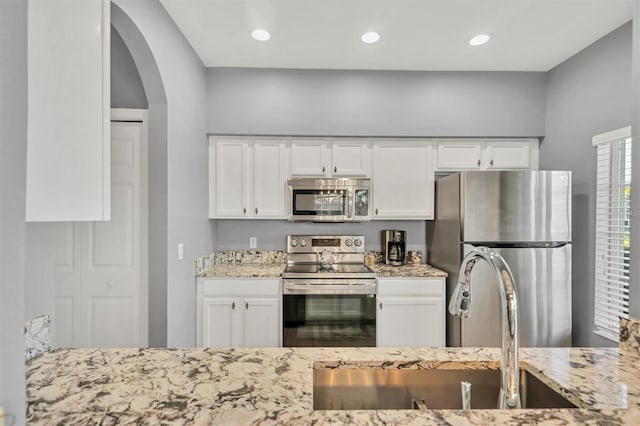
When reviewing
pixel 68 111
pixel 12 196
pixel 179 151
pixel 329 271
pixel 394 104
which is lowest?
pixel 329 271

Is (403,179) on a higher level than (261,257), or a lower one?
higher

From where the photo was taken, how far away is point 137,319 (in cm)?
229

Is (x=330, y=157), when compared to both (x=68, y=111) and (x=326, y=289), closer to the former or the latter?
(x=326, y=289)

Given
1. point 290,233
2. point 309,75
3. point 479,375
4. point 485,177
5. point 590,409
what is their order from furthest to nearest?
point 290,233, point 309,75, point 485,177, point 479,375, point 590,409

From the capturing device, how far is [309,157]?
314 cm

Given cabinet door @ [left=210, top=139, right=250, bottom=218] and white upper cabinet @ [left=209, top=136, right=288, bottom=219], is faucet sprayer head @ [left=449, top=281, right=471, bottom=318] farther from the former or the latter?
cabinet door @ [left=210, top=139, right=250, bottom=218]

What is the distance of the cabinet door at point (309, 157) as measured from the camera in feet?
10.3

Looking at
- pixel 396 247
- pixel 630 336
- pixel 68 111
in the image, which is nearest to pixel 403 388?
pixel 630 336

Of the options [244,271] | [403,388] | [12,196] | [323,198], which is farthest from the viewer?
[323,198]

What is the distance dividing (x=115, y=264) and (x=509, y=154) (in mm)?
3448

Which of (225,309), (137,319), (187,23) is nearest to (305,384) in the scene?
(137,319)

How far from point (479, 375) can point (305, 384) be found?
59 cm

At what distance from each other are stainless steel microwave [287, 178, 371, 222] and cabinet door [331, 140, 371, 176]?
0.10m

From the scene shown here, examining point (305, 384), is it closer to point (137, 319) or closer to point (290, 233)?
point (137, 319)
